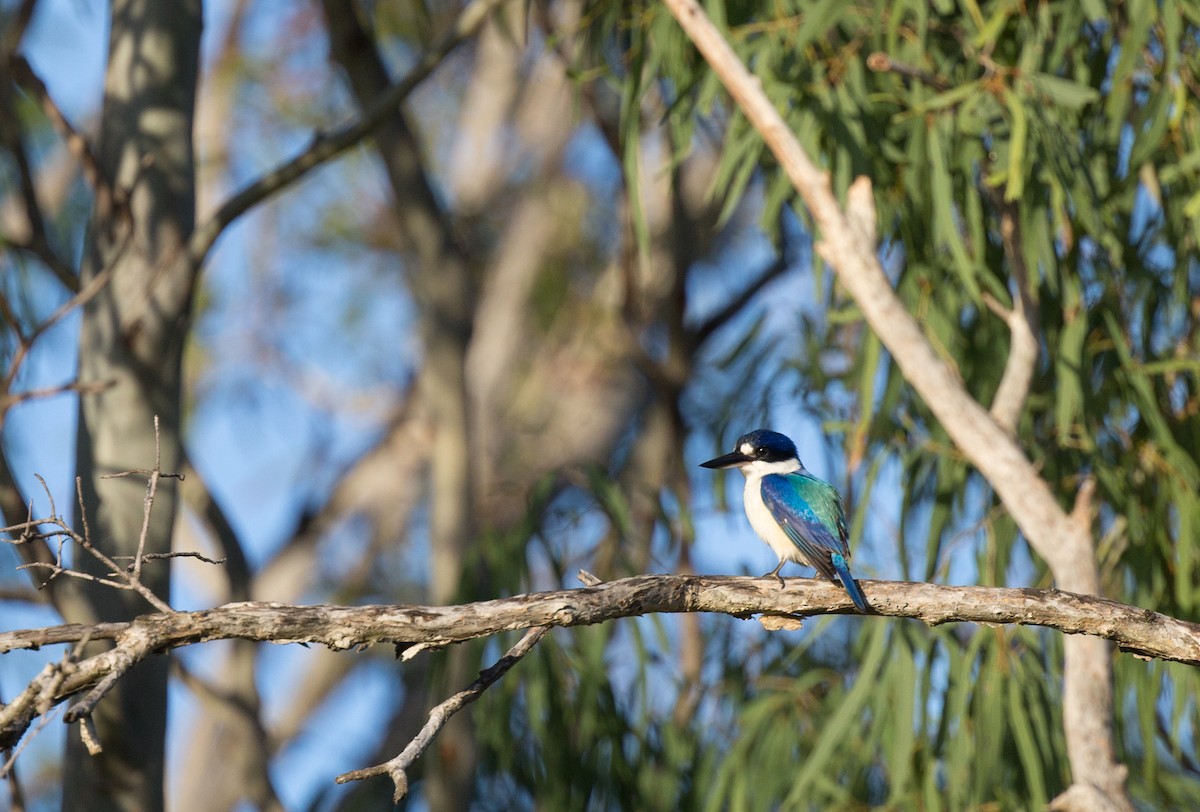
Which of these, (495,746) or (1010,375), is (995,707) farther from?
(495,746)

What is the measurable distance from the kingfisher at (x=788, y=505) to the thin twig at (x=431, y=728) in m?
0.90

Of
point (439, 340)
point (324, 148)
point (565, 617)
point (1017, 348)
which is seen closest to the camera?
point (565, 617)

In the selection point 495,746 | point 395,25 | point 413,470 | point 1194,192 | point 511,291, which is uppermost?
point 395,25

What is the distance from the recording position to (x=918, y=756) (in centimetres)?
392

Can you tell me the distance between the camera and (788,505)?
3111 mm

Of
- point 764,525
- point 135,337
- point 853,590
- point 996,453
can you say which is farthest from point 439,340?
point 853,590

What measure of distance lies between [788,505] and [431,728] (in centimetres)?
155

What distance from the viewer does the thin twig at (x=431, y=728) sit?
1559 millimetres

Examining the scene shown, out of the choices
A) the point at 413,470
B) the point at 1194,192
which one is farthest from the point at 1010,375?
the point at 413,470

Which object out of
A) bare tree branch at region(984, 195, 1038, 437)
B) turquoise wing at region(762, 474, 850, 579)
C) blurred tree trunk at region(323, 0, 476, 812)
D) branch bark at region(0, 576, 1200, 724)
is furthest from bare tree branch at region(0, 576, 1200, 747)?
blurred tree trunk at region(323, 0, 476, 812)

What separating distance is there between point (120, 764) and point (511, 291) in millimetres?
3974

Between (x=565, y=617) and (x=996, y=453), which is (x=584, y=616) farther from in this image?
(x=996, y=453)

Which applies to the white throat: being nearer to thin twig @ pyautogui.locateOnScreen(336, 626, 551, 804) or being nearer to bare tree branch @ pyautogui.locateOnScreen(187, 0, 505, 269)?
bare tree branch @ pyautogui.locateOnScreen(187, 0, 505, 269)

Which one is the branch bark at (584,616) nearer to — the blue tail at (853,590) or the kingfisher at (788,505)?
the blue tail at (853,590)
